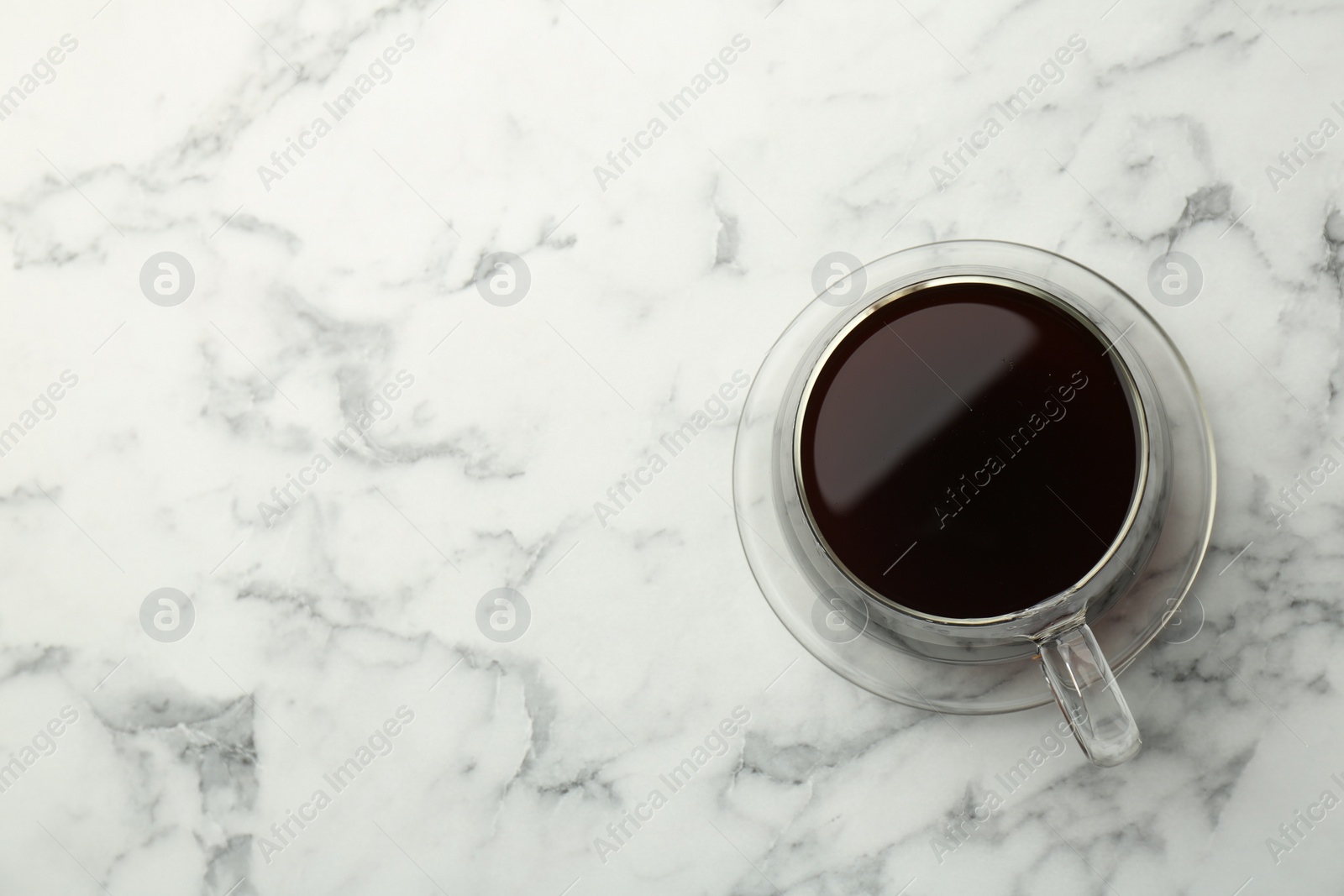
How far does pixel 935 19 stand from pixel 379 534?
0.57m

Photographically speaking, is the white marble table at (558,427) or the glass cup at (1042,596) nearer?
the glass cup at (1042,596)

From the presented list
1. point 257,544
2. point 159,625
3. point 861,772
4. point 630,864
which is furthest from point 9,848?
point 861,772

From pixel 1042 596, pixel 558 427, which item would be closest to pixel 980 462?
pixel 1042 596

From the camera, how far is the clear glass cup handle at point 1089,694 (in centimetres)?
53

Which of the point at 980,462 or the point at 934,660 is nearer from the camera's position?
the point at 980,462

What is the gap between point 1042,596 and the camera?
0.51 m

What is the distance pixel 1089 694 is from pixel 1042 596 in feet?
0.24

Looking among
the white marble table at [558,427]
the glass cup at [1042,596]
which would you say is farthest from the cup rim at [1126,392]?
the white marble table at [558,427]

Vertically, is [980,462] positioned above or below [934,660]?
above

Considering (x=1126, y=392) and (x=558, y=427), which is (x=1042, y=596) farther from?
(x=558, y=427)

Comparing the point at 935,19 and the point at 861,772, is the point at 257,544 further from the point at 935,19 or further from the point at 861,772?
the point at 935,19

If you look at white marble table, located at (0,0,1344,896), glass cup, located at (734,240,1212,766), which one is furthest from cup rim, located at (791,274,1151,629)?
white marble table, located at (0,0,1344,896)

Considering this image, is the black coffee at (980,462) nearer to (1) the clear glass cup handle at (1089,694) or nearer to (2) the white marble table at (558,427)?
(1) the clear glass cup handle at (1089,694)

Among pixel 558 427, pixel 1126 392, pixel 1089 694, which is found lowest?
pixel 1089 694
